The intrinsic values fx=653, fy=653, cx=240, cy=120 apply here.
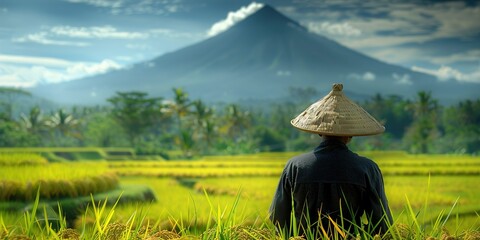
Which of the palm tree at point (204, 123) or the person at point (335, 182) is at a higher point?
the person at point (335, 182)

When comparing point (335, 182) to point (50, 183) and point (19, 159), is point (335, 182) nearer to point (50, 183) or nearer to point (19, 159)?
point (50, 183)

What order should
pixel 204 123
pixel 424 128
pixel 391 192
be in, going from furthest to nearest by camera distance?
pixel 424 128
pixel 204 123
pixel 391 192

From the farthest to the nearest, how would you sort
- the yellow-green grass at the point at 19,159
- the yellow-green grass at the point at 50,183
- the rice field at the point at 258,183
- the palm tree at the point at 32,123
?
the palm tree at the point at 32,123
the rice field at the point at 258,183
the yellow-green grass at the point at 19,159
the yellow-green grass at the point at 50,183

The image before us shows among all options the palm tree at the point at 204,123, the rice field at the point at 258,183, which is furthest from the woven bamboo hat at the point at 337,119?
the palm tree at the point at 204,123

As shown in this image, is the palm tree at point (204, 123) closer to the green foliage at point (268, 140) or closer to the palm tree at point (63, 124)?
the green foliage at point (268, 140)

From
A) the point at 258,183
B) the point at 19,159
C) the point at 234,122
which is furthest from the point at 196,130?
the point at 19,159

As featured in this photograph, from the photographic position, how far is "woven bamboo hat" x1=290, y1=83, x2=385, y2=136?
3.30 metres

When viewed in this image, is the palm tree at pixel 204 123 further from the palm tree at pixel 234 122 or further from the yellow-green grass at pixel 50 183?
the yellow-green grass at pixel 50 183

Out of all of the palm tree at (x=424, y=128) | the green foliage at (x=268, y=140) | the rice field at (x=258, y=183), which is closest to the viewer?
the rice field at (x=258, y=183)

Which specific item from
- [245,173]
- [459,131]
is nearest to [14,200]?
[245,173]

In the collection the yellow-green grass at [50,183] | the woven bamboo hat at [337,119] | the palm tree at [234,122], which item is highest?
the woven bamboo hat at [337,119]

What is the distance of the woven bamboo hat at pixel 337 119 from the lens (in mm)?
3305

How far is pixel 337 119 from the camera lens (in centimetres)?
336

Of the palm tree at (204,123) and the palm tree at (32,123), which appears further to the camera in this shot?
the palm tree at (32,123)
